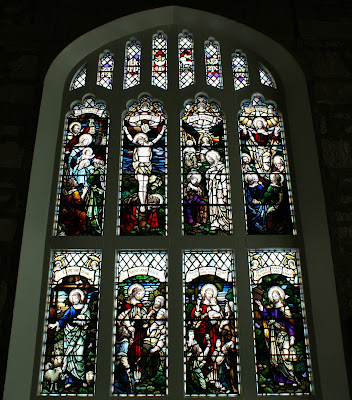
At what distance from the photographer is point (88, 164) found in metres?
4.86

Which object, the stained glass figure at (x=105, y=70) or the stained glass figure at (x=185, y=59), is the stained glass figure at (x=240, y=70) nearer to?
the stained glass figure at (x=185, y=59)

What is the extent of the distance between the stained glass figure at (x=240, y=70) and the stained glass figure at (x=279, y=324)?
6.11ft

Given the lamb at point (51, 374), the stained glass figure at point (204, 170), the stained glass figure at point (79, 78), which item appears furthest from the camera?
the stained glass figure at point (79, 78)

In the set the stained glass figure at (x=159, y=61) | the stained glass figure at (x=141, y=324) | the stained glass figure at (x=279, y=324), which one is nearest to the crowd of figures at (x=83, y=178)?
the stained glass figure at (x=141, y=324)

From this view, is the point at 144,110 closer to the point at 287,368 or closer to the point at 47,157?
the point at 47,157

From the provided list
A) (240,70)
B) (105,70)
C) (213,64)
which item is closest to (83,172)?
(105,70)

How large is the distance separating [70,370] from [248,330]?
1.49 meters

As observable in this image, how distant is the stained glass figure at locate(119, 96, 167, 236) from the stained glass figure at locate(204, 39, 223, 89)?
2.06 feet

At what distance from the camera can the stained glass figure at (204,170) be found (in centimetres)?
459

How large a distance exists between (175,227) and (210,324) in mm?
912

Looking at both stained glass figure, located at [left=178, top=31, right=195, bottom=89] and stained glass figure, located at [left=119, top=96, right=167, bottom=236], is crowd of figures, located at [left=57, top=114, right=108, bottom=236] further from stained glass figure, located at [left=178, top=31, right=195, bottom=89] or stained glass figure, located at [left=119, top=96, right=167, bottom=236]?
stained glass figure, located at [left=178, top=31, right=195, bottom=89]

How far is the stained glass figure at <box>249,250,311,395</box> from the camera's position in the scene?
4039mm
